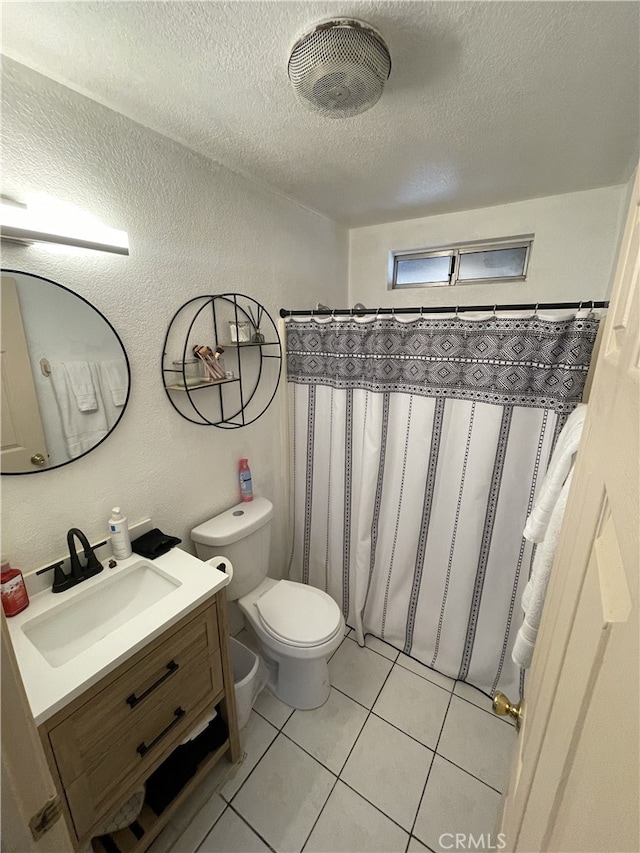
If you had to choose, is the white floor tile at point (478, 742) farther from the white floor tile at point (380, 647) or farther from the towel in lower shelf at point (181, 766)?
the towel in lower shelf at point (181, 766)

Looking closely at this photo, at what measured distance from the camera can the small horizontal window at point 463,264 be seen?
6.14ft

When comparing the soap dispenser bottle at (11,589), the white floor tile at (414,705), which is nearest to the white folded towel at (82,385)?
the soap dispenser bottle at (11,589)

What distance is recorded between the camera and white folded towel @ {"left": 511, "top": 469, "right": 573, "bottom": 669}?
3.11ft

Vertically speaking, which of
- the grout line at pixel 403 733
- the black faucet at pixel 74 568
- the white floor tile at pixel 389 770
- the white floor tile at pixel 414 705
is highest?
the black faucet at pixel 74 568

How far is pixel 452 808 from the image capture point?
4.00 feet

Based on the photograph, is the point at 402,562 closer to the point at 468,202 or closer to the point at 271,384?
the point at 271,384

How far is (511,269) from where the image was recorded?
6.23 feet

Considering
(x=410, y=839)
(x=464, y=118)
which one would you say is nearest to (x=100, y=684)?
(x=410, y=839)

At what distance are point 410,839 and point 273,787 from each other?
1.63 ft

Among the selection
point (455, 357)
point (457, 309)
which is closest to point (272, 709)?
point (455, 357)

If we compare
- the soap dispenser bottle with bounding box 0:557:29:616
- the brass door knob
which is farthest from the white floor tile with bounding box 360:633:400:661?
the soap dispenser bottle with bounding box 0:557:29:616

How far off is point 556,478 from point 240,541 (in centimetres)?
123

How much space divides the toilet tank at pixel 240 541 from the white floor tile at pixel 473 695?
3.52 feet

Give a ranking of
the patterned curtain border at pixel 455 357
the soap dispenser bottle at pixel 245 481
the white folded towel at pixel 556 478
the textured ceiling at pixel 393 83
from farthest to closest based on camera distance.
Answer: the soap dispenser bottle at pixel 245 481 < the patterned curtain border at pixel 455 357 < the white folded towel at pixel 556 478 < the textured ceiling at pixel 393 83
